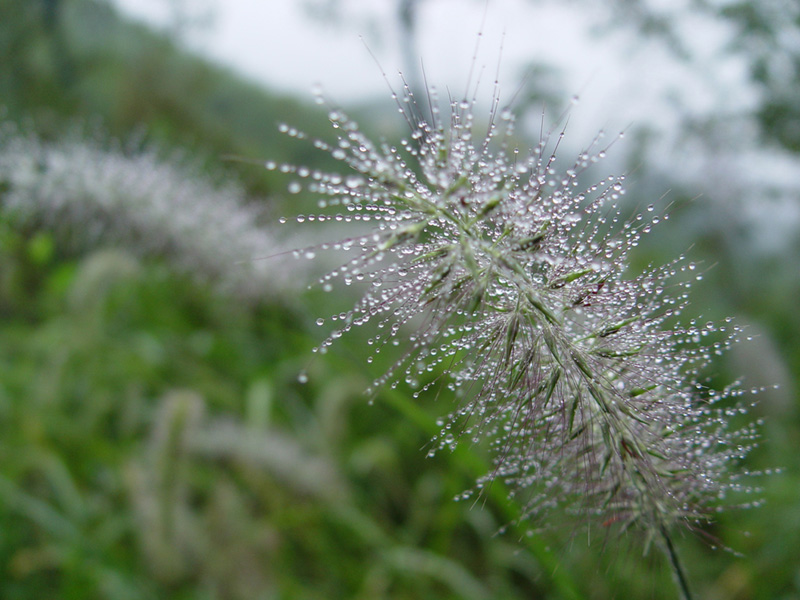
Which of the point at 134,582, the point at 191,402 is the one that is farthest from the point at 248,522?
the point at 191,402

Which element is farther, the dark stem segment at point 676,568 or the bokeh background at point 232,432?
the bokeh background at point 232,432

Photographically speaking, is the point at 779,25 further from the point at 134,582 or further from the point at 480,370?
the point at 134,582

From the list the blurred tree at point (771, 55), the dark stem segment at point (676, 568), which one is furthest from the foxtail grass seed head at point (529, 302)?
the blurred tree at point (771, 55)

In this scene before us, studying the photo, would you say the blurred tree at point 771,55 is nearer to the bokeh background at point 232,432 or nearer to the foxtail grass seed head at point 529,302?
the bokeh background at point 232,432

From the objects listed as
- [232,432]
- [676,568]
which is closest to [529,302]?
[676,568]

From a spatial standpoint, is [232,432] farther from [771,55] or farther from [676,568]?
[771,55]

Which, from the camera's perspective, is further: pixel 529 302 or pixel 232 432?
pixel 232 432
